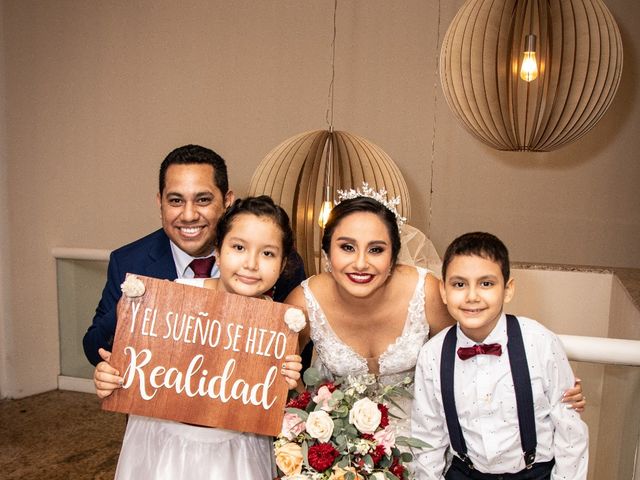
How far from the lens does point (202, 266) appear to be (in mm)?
2381

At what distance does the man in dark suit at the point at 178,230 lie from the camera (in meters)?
2.35

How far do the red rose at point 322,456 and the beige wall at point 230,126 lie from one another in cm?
369

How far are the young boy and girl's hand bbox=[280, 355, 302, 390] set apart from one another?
416mm

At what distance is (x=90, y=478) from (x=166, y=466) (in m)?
2.24

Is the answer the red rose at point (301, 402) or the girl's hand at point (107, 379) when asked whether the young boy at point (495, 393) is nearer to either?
the red rose at point (301, 402)

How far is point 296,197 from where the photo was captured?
365cm

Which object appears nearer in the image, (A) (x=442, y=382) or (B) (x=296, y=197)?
(A) (x=442, y=382)

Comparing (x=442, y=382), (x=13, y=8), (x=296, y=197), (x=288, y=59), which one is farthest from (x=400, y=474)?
(x=13, y=8)

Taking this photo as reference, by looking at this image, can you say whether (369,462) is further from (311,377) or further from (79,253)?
(79,253)

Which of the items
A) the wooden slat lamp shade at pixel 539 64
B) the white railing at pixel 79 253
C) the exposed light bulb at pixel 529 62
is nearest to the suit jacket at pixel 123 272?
the wooden slat lamp shade at pixel 539 64

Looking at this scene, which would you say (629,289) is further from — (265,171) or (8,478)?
(8,478)

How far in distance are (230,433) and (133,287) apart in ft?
1.97

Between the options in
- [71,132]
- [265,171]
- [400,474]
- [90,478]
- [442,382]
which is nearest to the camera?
[400,474]

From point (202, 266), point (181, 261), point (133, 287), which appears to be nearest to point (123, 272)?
point (181, 261)
